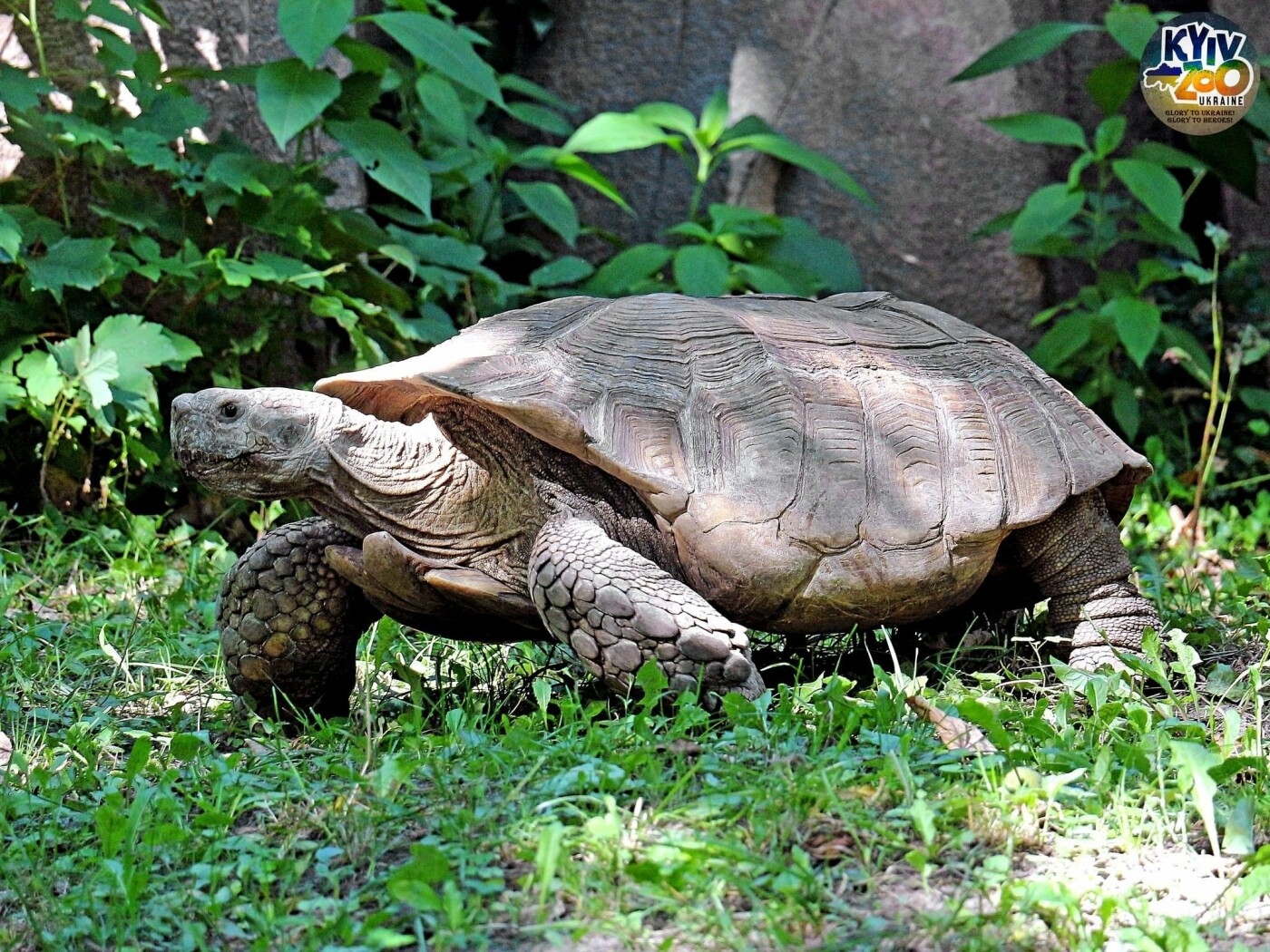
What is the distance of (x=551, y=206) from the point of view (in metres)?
6.73

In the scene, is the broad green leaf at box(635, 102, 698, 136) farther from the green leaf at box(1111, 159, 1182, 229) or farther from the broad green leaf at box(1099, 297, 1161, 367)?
the broad green leaf at box(1099, 297, 1161, 367)

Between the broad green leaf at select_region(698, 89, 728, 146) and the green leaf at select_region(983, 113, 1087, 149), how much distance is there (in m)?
1.40

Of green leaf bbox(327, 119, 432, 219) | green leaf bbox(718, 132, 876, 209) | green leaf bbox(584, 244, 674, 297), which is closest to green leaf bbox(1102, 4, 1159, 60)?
green leaf bbox(718, 132, 876, 209)

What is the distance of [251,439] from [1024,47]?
501cm

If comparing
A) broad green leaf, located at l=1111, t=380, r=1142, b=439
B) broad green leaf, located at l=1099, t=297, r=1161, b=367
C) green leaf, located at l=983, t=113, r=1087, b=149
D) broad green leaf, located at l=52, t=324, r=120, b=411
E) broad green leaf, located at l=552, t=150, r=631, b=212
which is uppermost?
green leaf, located at l=983, t=113, r=1087, b=149

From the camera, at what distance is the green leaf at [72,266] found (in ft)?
16.2

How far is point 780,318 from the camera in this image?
368 cm

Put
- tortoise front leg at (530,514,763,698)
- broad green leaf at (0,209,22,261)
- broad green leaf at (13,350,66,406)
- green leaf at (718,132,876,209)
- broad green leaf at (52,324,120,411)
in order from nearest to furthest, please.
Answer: tortoise front leg at (530,514,763,698)
broad green leaf at (0,209,22,261)
broad green leaf at (52,324,120,411)
broad green leaf at (13,350,66,406)
green leaf at (718,132,876,209)

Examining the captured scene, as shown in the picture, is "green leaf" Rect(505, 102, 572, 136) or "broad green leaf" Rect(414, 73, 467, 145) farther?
"green leaf" Rect(505, 102, 572, 136)

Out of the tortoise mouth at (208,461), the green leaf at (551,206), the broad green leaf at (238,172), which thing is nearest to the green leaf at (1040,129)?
the green leaf at (551,206)

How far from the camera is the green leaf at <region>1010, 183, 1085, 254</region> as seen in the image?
252 inches

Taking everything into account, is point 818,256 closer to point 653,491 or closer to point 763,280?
point 763,280

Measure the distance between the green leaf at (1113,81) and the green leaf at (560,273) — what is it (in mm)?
2618

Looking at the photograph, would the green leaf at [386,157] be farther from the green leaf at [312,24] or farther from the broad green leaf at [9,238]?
the broad green leaf at [9,238]
